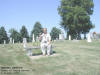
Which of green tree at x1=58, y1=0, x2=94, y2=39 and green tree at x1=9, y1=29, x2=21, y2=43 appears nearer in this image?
green tree at x1=58, y1=0, x2=94, y2=39

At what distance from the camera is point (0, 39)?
78.2m

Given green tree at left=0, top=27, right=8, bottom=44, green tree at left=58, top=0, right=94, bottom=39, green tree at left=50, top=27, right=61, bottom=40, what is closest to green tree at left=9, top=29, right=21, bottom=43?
green tree at left=0, top=27, right=8, bottom=44

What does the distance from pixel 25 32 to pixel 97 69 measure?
76.7 metres

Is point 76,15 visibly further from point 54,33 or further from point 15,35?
point 54,33

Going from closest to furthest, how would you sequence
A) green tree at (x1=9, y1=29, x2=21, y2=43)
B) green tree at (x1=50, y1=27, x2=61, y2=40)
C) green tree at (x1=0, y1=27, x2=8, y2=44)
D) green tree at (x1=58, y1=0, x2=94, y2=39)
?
green tree at (x1=58, y1=0, x2=94, y2=39), green tree at (x1=0, y1=27, x2=8, y2=44), green tree at (x1=9, y1=29, x2=21, y2=43), green tree at (x1=50, y1=27, x2=61, y2=40)

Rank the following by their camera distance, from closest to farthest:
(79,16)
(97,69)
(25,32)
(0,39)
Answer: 1. (97,69)
2. (79,16)
3. (0,39)
4. (25,32)

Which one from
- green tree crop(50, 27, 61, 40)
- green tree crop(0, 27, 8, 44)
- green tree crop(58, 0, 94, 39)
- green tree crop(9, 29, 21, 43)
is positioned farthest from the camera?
green tree crop(50, 27, 61, 40)

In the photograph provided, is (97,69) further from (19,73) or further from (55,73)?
(19,73)

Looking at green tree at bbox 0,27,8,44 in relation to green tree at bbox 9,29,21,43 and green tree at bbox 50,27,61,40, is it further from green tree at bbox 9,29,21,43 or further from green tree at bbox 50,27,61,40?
green tree at bbox 50,27,61,40

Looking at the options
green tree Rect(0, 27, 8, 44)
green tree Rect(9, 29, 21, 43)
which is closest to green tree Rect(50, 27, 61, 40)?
green tree Rect(9, 29, 21, 43)

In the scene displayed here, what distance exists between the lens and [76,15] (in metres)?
43.8

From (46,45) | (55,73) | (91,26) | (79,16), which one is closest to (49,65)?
(55,73)

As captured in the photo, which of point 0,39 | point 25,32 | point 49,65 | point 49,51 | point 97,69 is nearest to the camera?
point 97,69

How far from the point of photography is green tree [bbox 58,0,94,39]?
43.9 m
